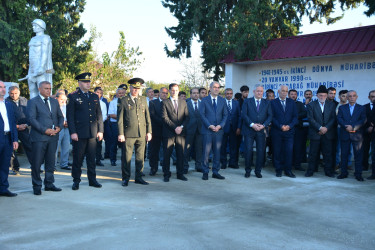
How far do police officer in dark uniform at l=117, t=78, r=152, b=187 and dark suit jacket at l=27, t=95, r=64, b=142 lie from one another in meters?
1.19

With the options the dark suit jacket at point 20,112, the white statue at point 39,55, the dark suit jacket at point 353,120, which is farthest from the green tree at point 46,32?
the dark suit jacket at point 353,120

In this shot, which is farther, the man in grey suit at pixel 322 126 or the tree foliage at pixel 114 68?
the tree foliage at pixel 114 68

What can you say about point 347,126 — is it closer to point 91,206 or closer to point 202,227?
point 202,227

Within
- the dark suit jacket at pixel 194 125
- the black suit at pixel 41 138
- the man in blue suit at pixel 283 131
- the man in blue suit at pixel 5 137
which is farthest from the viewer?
the dark suit jacket at pixel 194 125

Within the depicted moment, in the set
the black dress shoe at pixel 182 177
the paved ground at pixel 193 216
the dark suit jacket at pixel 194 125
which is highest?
the dark suit jacket at pixel 194 125

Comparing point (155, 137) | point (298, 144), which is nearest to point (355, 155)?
point (298, 144)

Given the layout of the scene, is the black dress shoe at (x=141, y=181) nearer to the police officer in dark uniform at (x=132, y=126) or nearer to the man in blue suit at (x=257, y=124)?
the police officer in dark uniform at (x=132, y=126)

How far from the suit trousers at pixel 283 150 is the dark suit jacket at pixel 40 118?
4.60 m

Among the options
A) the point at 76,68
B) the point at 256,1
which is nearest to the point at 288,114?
the point at 256,1

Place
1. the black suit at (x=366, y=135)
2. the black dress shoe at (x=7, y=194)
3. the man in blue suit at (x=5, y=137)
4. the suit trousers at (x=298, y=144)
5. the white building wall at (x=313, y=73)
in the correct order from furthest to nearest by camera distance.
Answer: the white building wall at (x=313, y=73)
the suit trousers at (x=298, y=144)
the black suit at (x=366, y=135)
the man in blue suit at (x=5, y=137)
the black dress shoe at (x=7, y=194)

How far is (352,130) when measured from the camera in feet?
26.0

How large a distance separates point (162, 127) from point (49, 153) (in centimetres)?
242

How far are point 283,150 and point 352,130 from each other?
4.87 ft

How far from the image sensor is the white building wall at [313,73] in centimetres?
1115
